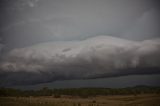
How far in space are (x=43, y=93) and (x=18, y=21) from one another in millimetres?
2464

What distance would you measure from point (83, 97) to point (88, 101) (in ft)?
0.73

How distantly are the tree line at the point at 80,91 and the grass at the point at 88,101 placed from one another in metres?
0.12

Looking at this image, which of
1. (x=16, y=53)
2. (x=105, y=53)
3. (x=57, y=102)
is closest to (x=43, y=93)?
(x=57, y=102)

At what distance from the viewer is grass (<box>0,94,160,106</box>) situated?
759 centimetres

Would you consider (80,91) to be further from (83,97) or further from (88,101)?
(88,101)

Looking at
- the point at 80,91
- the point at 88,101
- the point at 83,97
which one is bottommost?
the point at 88,101

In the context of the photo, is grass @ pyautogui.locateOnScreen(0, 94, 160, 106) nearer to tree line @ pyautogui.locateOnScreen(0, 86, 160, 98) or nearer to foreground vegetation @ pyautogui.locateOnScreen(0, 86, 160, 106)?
foreground vegetation @ pyautogui.locateOnScreen(0, 86, 160, 106)

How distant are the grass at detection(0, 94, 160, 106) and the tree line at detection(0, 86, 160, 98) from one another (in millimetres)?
116

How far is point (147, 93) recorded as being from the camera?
7695 millimetres

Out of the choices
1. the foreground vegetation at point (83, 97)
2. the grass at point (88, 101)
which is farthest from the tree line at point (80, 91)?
the grass at point (88, 101)

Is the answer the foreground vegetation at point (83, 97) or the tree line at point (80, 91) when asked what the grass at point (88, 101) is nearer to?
the foreground vegetation at point (83, 97)

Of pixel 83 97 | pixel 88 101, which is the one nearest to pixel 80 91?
pixel 83 97

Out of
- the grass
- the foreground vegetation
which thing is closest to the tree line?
the foreground vegetation

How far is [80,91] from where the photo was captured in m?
8.01
